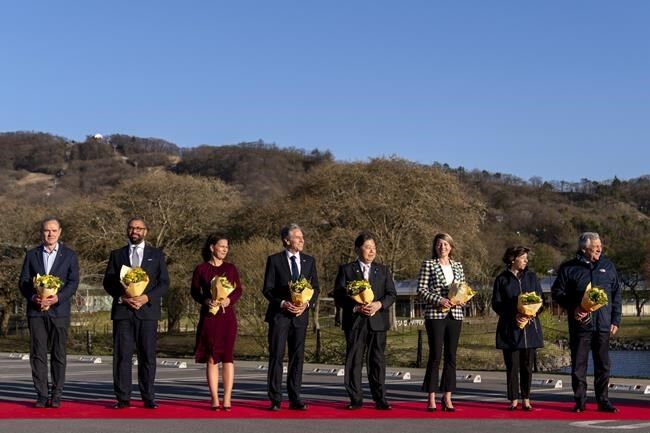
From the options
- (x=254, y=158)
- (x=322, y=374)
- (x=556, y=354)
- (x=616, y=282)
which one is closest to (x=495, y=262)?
(x=556, y=354)

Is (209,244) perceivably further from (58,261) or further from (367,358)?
(367,358)

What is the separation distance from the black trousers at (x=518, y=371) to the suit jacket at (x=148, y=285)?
150 inches

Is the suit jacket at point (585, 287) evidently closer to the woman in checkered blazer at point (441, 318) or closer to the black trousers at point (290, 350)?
the woman in checkered blazer at point (441, 318)

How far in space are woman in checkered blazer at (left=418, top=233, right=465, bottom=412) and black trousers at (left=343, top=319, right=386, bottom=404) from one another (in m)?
0.50

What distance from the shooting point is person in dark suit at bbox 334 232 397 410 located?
10875mm

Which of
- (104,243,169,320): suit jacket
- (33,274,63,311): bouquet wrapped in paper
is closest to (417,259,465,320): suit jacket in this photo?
(104,243,169,320): suit jacket

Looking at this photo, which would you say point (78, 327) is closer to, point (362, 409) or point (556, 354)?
point (556, 354)

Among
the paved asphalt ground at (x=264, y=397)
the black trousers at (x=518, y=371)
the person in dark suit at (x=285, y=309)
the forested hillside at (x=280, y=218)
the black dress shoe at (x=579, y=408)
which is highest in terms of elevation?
the forested hillside at (x=280, y=218)

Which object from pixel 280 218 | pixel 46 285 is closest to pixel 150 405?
pixel 46 285

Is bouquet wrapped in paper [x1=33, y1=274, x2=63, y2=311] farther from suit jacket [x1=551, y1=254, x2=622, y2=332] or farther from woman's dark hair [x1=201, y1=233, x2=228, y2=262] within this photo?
suit jacket [x1=551, y1=254, x2=622, y2=332]

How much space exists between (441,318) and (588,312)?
160 centimetres

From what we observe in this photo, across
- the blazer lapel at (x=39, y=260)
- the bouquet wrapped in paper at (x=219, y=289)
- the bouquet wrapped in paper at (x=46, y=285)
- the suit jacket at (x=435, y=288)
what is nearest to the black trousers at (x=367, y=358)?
the suit jacket at (x=435, y=288)

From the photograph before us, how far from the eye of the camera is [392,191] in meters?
49.3

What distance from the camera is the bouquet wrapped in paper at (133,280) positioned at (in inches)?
412
